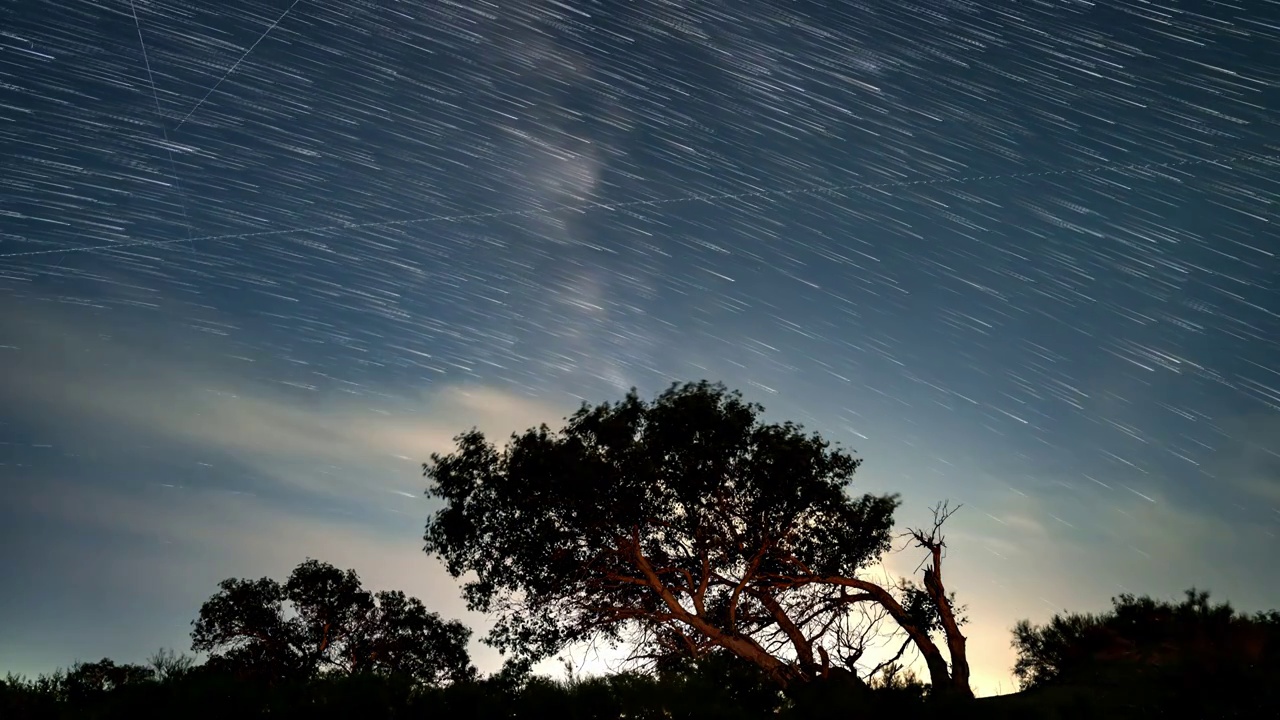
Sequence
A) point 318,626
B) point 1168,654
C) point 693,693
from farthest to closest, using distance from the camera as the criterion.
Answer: point 318,626 → point 1168,654 → point 693,693

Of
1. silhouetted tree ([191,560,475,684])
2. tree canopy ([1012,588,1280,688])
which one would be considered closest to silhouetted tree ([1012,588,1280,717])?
tree canopy ([1012,588,1280,688])

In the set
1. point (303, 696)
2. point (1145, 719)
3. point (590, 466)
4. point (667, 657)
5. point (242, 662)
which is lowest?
point (1145, 719)

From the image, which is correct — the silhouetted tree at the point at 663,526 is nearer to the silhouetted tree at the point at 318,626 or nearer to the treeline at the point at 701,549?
the treeline at the point at 701,549

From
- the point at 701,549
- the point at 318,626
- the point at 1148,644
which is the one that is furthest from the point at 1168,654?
the point at 318,626

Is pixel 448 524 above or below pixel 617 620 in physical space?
above

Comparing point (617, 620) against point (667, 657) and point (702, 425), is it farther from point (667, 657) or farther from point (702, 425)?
point (702, 425)

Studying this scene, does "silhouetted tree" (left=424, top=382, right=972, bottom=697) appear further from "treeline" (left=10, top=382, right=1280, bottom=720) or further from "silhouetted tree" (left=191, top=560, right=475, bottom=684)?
"silhouetted tree" (left=191, top=560, right=475, bottom=684)

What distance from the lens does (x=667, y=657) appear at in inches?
637

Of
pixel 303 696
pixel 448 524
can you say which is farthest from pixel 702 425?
pixel 303 696

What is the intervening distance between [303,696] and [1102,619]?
1544cm

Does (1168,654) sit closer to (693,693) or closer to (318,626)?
(693,693)

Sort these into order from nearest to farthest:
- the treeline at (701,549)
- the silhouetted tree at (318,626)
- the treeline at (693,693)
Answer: the treeline at (693,693)
the treeline at (701,549)
the silhouetted tree at (318,626)

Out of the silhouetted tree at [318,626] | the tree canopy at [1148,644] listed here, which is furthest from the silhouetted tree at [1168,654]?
the silhouetted tree at [318,626]

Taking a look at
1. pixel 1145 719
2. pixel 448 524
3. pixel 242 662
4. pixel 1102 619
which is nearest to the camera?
pixel 1145 719
